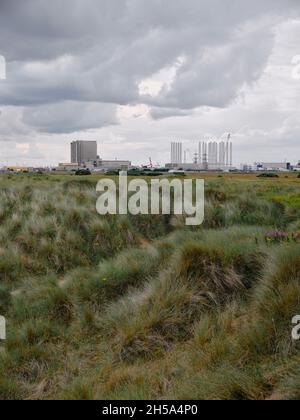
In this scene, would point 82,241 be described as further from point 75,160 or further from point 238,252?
point 75,160

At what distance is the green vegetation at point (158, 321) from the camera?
5.09m

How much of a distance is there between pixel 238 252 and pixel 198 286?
3.90 ft

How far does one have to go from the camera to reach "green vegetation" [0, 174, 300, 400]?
5086mm

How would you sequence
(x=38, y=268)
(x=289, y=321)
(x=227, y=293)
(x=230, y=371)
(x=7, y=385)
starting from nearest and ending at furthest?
(x=230, y=371)
(x=289, y=321)
(x=7, y=385)
(x=227, y=293)
(x=38, y=268)

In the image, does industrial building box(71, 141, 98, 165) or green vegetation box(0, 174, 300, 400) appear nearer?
green vegetation box(0, 174, 300, 400)

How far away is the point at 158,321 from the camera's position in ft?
21.8

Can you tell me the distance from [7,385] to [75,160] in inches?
6376

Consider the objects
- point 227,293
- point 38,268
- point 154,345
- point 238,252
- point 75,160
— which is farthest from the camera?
point 75,160

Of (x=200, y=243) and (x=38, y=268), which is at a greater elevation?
(x=200, y=243)

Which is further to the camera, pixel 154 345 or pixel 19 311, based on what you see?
pixel 19 311

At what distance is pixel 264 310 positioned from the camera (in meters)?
5.98

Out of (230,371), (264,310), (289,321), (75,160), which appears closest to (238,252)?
(264,310)

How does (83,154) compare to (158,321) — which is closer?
(158,321)

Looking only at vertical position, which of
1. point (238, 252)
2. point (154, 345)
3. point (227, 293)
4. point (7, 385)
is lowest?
point (7, 385)
